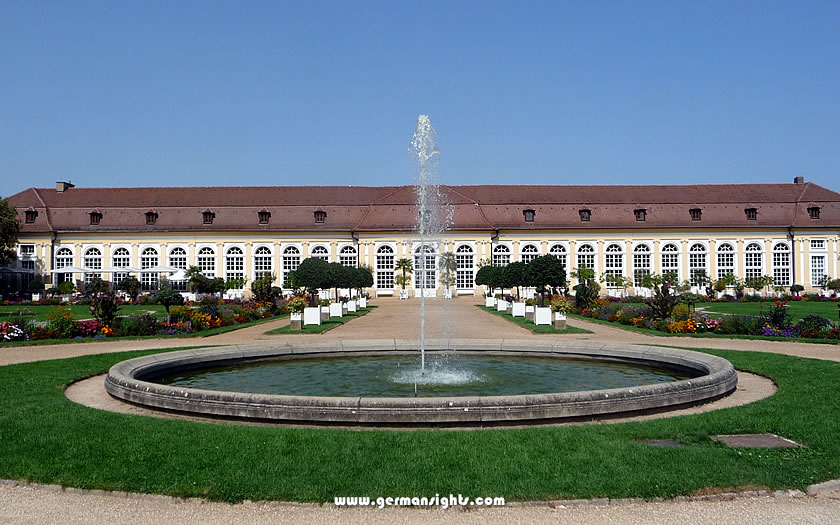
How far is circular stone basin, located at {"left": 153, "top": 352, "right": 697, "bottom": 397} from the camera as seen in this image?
9461mm

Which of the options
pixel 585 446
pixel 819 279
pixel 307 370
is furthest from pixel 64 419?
pixel 819 279

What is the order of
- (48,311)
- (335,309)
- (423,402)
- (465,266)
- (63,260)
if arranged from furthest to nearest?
(63,260)
(465,266)
(48,311)
(335,309)
(423,402)

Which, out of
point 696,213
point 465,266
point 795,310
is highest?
point 696,213

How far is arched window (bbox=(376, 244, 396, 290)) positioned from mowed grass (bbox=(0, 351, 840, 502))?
142 ft

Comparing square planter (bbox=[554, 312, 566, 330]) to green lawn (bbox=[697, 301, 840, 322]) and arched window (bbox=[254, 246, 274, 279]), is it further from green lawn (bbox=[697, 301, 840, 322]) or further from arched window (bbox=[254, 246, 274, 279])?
arched window (bbox=[254, 246, 274, 279])

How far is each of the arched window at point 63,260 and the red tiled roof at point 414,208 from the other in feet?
5.96

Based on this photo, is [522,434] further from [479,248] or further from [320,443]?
[479,248]

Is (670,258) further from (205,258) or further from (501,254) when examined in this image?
(205,258)

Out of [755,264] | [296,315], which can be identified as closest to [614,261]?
[755,264]

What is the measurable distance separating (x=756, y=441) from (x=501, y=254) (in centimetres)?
4498

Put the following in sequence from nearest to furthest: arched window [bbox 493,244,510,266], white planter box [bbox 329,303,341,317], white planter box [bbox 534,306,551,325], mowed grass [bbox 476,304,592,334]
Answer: mowed grass [bbox 476,304,592,334]
white planter box [bbox 534,306,551,325]
white planter box [bbox 329,303,341,317]
arched window [bbox 493,244,510,266]

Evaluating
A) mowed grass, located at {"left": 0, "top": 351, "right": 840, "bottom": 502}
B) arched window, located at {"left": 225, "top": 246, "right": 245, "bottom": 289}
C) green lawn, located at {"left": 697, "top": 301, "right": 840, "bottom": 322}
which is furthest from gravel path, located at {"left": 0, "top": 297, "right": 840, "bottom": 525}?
arched window, located at {"left": 225, "top": 246, "right": 245, "bottom": 289}

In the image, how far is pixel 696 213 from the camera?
51.9 m

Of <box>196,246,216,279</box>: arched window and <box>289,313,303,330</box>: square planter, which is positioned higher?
<box>196,246,216,279</box>: arched window
